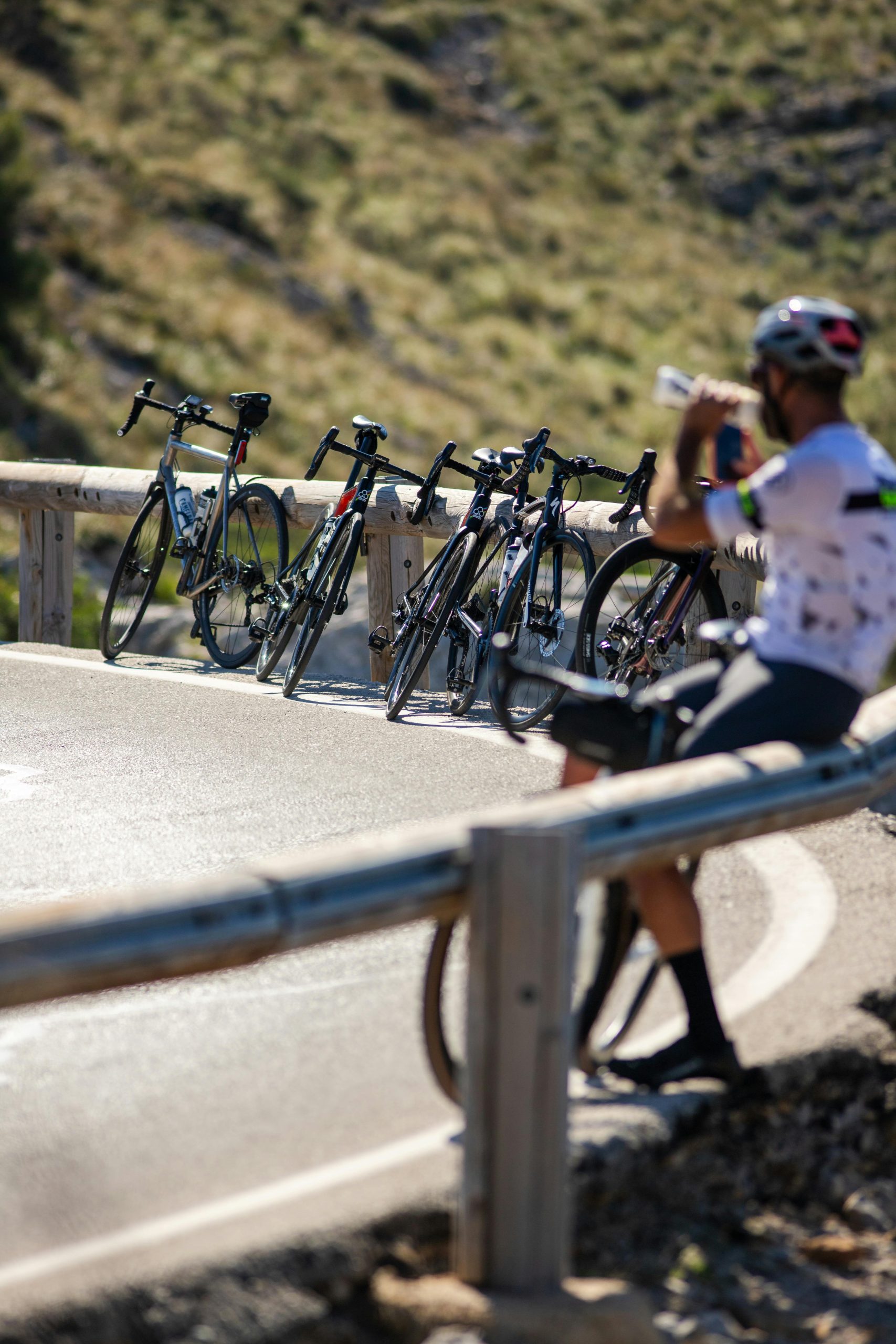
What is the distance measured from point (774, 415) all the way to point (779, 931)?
6.35 feet

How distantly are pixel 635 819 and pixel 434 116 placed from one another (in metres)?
62.1

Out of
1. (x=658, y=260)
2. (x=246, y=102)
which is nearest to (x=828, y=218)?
(x=658, y=260)

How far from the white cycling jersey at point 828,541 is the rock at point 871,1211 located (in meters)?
1.20

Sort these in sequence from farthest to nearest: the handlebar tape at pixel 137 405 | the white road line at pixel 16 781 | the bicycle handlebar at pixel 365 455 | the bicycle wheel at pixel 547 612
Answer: the handlebar tape at pixel 137 405 < the bicycle handlebar at pixel 365 455 < the bicycle wheel at pixel 547 612 < the white road line at pixel 16 781

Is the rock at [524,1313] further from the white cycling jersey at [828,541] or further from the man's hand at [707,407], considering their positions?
the man's hand at [707,407]

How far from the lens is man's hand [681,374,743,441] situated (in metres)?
4.21

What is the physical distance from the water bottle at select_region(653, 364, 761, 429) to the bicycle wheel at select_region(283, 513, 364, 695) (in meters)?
5.34

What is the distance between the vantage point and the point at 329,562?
9953 mm

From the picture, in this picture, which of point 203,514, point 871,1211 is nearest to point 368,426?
point 203,514

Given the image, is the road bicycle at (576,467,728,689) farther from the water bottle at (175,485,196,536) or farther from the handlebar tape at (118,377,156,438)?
the handlebar tape at (118,377,156,438)

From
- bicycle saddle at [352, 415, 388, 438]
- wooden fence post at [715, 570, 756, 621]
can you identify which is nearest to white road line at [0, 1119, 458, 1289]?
wooden fence post at [715, 570, 756, 621]

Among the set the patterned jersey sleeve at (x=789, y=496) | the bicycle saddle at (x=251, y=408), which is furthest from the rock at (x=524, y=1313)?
the bicycle saddle at (x=251, y=408)

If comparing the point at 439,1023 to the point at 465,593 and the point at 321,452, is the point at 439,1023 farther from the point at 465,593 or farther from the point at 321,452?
the point at 321,452

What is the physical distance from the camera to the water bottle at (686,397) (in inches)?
167
